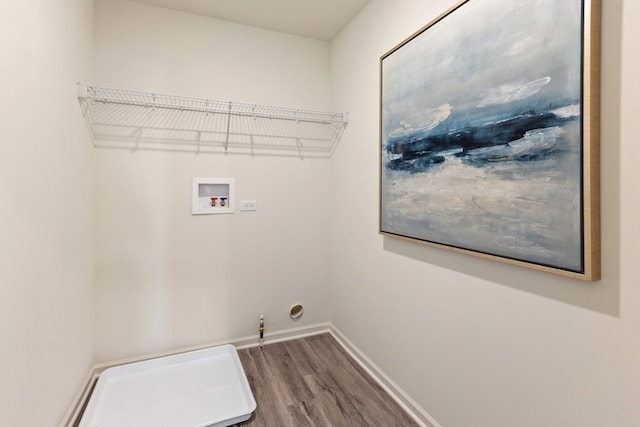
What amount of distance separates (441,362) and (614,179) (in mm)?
1129

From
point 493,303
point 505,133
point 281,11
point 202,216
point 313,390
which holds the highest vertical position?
point 281,11

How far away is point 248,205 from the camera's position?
252cm

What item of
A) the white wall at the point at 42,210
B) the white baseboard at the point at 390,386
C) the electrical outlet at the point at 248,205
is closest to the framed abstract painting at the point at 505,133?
the white baseboard at the point at 390,386

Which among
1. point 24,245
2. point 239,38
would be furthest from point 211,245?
point 239,38

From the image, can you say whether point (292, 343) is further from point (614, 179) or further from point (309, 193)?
point (614, 179)

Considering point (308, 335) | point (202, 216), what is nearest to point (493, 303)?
point (308, 335)

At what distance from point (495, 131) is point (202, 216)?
2.03 m

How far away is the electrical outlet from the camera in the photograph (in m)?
2.50

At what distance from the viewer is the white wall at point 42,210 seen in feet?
3.68

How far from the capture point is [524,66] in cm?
112

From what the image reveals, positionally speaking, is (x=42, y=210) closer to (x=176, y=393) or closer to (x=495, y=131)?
(x=176, y=393)

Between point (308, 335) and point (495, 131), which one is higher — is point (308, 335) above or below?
below

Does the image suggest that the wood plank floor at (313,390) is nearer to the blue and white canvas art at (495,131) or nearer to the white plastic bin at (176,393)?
the white plastic bin at (176,393)

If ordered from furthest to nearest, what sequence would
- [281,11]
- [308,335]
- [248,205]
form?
[308,335] < [248,205] < [281,11]
